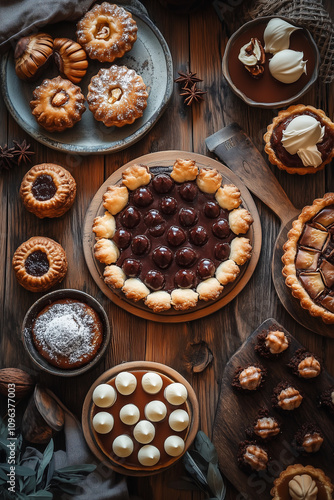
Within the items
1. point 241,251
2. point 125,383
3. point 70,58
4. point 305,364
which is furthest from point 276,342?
point 70,58

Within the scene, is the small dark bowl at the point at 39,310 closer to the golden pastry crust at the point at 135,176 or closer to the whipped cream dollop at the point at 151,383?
the whipped cream dollop at the point at 151,383

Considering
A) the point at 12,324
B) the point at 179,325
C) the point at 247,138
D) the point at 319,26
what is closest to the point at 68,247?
the point at 12,324

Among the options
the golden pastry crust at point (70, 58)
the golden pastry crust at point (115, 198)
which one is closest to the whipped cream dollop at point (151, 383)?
the golden pastry crust at point (115, 198)

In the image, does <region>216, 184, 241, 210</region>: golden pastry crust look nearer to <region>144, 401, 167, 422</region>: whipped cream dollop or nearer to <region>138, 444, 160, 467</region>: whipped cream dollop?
<region>144, 401, 167, 422</region>: whipped cream dollop

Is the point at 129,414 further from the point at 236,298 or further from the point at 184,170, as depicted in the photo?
the point at 184,170

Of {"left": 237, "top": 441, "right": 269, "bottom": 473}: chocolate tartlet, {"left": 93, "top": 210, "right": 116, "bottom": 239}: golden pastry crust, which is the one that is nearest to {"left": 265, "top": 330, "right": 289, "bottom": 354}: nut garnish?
{"left": 237, "top": 441, "right": 269, "bottom": 473}: chocolate tartlet
